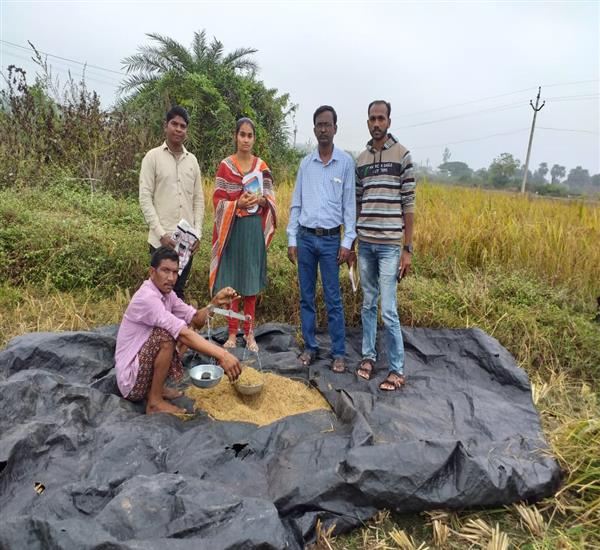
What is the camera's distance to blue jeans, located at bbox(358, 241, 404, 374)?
119 inches

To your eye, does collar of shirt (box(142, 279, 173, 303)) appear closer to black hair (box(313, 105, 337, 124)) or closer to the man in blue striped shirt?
the man in blue striped shirt

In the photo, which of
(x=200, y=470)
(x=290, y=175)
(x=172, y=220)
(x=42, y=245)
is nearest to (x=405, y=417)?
(x=200, y=470)

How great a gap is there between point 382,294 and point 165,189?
1.81 metres

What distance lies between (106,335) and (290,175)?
7.99 meters

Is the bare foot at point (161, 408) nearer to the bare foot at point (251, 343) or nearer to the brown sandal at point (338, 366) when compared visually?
the bare foot at point (251, 343)

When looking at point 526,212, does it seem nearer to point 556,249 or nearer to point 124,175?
point 556,249

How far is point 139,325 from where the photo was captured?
2.59 meters

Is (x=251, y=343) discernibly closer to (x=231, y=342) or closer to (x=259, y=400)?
(x=231, y=342)

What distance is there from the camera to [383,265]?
304 cm

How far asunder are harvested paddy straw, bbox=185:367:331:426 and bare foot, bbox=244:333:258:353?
0.41 meters

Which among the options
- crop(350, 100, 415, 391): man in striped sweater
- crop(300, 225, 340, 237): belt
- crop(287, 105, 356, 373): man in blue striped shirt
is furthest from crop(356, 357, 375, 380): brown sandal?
crop(300, 225, 340, 237): belt

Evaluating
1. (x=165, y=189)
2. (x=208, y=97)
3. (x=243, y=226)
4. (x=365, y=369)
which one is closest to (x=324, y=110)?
(x=243, y=226)

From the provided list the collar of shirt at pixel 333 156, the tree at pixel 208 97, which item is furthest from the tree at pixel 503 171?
the collar of shirt at pixel 333 156

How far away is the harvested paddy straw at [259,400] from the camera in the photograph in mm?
2662
